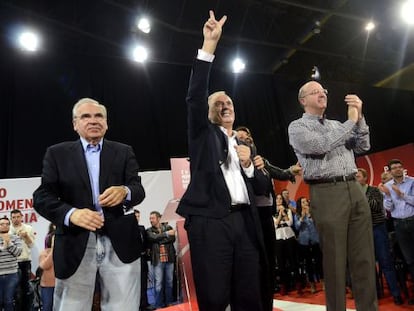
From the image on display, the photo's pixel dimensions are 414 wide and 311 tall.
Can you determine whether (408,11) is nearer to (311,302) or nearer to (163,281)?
(311,302)

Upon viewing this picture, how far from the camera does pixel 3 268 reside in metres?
4.65

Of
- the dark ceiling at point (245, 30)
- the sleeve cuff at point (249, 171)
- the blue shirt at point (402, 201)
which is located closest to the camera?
the sleeve cuff at point (249, 171)

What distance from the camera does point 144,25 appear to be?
23.2 ft

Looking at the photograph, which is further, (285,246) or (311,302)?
(285,246)

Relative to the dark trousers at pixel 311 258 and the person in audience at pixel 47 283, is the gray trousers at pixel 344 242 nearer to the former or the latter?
the person in audience at pixel 47 283

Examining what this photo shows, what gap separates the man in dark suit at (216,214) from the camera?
1565 millimetres

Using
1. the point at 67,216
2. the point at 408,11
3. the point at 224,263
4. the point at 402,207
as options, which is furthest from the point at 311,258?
the point at 67,216

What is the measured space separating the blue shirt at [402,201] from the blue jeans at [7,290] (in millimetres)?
4626

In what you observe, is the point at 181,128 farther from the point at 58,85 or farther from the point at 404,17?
→ the point at 404,17

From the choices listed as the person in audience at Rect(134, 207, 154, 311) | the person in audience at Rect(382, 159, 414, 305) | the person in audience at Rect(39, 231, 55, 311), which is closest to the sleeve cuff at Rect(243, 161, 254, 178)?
the person in audience at Rect(382, 159, 414, 305)

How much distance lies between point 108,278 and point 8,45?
6.15 m

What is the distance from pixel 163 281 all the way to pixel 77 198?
490 cm

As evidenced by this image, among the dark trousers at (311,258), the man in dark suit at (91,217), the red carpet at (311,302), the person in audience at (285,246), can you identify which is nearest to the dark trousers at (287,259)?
the person in audience at (285,246)

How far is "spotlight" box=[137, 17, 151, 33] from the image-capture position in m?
7.03
